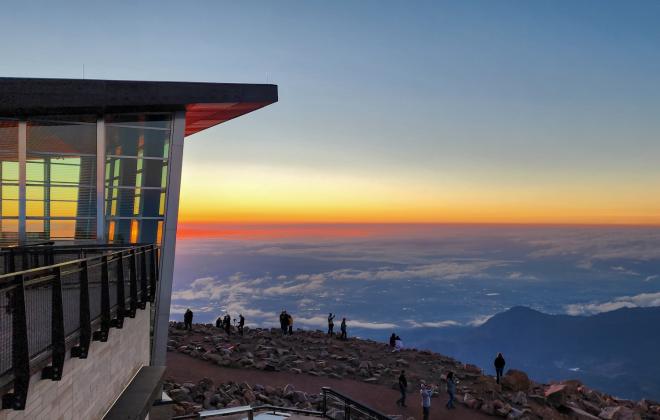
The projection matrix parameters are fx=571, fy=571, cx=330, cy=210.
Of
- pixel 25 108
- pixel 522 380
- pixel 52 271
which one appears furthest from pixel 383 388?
pixel 52 271

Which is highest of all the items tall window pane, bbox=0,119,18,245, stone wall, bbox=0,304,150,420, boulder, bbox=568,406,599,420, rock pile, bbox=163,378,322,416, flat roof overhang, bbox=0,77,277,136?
flat roof overhang, bbox=0,77,277,136

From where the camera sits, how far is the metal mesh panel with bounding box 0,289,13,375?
6.69 metres

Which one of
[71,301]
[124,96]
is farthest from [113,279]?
[124,96]

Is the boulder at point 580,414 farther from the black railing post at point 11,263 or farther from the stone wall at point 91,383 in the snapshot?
the black railing post at point 11,263

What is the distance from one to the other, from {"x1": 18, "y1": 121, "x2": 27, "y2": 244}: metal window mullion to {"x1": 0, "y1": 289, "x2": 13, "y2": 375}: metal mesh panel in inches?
542

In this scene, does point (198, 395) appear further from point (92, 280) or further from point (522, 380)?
point (522, 380)

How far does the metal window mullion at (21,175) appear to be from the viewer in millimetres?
18969

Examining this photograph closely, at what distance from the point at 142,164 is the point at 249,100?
4737 millimetres

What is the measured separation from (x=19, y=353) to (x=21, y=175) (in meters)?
14.1

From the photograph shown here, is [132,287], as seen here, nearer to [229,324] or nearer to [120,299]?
[120,299]

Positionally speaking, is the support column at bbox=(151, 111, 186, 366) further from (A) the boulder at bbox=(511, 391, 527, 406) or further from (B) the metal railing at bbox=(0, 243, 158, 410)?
(A) the boulder at bbox=(511, 391, 527, 406)

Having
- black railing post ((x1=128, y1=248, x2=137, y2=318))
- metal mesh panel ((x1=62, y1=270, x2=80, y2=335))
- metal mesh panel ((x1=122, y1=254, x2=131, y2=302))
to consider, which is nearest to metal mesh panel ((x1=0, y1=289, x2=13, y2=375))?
metal mesh panel ((x1=62, y1=270, x2=80, y2=335))

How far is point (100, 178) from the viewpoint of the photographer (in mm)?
20297

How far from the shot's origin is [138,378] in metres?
15.5
